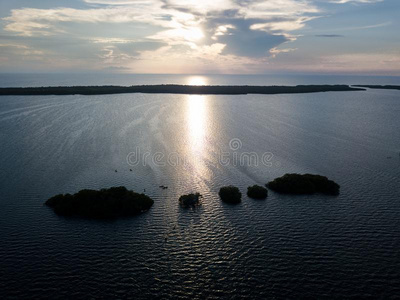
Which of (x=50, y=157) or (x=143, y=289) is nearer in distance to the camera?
(x=143, y=289)

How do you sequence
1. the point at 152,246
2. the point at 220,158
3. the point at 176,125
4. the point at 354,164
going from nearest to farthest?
the point at 152,246
the point at 354,164
the point at 220,158
the point at 176,125

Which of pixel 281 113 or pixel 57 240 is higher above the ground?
pixel 281 113

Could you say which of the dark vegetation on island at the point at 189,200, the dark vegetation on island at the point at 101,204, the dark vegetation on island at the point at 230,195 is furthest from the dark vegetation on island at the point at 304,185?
the dark vegetation on island at the point at 101,204

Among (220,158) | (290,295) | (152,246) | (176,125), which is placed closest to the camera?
(290,295)

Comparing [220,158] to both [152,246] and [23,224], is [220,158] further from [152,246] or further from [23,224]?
[23,224]

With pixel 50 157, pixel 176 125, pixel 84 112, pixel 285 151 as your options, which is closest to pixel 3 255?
pixel 50 157

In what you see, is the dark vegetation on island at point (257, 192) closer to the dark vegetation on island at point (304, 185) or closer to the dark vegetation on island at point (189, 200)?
the dark vegetation on island at point (304, 185)
